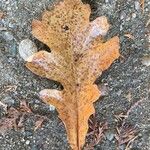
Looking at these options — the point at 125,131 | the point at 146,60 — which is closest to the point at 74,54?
the point at 146,60

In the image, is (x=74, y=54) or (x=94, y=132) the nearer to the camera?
(x=74, y=54)

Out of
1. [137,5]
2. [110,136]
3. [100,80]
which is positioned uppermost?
[137,5]

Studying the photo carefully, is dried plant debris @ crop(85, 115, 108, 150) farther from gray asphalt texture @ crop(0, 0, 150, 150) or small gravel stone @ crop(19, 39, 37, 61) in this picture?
small gravel stone @ crop(19, 39, 37, 61)

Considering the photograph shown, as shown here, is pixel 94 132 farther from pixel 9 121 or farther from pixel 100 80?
pixel 9 121

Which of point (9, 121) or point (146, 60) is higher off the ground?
point (146, 60)

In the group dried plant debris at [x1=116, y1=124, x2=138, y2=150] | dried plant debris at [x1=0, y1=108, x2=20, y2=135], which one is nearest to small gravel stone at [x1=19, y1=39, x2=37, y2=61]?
dried plant debris at [x1=0, y1=108, x2=20, y2=135]

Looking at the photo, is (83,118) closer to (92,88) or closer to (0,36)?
(92,88)

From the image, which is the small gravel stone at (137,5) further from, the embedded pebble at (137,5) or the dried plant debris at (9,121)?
the dried plant debris at (9,121)
